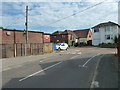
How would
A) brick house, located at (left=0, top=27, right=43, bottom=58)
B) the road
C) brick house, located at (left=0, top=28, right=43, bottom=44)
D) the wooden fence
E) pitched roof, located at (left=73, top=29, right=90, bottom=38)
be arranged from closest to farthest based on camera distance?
the road → the wooden fence → brick house, located at (left=0, top=27, right=43, bottom=58) → brick house, located at (left=0, top=28, right=43, bottom=44) → pitched roof, located at (left=73, top=29, right=90, bottom=38)

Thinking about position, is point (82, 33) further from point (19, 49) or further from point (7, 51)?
point (7, 51)

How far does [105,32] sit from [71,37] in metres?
15.9

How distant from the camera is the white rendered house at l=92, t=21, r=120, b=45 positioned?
45612mm

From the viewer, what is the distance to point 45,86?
5.90 m

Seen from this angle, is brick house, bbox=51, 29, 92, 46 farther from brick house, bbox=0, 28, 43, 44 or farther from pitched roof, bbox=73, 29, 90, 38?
brick house, bbox=0, 28, 43, 44

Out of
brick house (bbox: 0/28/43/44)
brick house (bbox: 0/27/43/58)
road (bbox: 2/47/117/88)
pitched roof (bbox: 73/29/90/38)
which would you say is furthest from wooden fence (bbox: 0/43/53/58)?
pitched roof (bbox: 73/29/90/38)

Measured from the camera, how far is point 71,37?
58219mm

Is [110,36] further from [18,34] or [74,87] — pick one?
[74,87]

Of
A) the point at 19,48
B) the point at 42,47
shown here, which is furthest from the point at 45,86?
the point at 42,47

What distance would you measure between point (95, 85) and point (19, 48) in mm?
16735

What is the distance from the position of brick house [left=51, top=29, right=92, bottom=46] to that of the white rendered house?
662cm

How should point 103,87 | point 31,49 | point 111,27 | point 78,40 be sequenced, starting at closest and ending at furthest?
point 103,87 < point 31,49 < point 111,27 < point 78,40

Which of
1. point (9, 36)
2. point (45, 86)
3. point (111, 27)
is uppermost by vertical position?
point (111, 27)

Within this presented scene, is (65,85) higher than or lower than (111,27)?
lower
